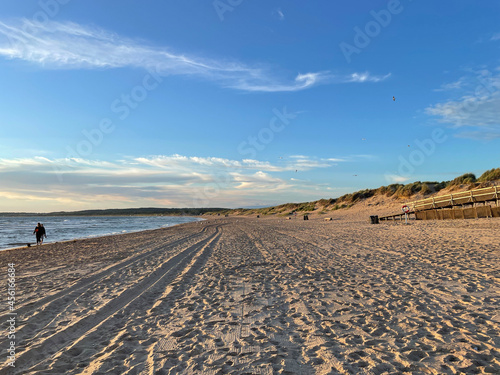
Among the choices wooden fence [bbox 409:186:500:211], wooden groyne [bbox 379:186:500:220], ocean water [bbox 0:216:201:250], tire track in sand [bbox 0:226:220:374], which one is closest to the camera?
tire track in sand [bbox 0:226:220:374]

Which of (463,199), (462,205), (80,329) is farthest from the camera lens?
(462,205)

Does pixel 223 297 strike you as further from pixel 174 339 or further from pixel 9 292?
pixel 9 292

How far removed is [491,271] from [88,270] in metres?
11.9

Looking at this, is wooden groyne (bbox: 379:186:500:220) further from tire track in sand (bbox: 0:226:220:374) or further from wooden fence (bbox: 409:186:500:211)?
tire track in sand (bbox: 0:226:220:374)

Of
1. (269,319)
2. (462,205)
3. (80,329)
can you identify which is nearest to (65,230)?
(80,329)

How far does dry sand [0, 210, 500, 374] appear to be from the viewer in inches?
145

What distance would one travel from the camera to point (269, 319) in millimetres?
5137

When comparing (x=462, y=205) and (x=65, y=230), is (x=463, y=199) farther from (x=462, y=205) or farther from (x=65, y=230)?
(x=65, y=230)

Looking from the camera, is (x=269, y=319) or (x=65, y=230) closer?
(x=269, y=319)

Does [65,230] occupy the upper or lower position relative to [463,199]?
lower

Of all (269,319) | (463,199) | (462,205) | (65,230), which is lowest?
(269,319)

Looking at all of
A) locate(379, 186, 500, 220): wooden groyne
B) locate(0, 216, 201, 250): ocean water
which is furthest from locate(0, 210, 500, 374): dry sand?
locate(0, 216, 201, 250): ocean water

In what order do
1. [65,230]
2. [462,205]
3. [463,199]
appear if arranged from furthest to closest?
[65,230], [462,205], [463,199]

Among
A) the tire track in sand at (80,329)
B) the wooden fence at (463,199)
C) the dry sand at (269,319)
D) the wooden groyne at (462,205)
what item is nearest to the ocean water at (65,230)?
the tire track in sand at (80,329)
